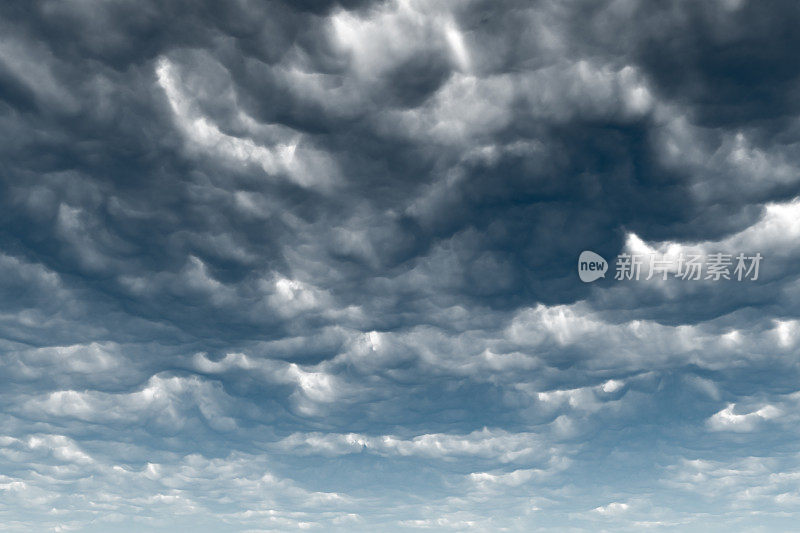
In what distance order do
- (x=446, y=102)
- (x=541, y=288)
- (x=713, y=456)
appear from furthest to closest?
(x=713, y=456), (x=541, y=288), (x=446, y=102)

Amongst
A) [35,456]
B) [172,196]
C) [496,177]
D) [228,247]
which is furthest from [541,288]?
[35,456]

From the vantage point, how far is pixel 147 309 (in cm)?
2873

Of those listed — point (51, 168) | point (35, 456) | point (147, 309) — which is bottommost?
point (35, 456)

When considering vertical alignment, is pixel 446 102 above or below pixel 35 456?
above

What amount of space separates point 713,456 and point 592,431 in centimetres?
1097

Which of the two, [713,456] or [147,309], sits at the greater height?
[147,309]

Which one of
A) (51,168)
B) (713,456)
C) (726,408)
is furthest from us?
(713,456)

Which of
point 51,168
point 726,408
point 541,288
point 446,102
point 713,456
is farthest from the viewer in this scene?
point 713,456

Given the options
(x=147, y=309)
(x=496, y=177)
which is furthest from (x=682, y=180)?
(x=147, y=309)

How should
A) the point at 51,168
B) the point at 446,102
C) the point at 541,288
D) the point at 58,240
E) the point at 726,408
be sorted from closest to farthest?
the point at 446,102 → the point at 51,168 → the point at 58,240 → the point at 541,288 → the point at 726,408

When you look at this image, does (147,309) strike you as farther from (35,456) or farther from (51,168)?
(35,456)

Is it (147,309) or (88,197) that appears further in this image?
(147,309)

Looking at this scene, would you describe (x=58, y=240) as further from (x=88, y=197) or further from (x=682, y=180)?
(x=682, y=180)

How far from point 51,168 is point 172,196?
13.9 ft
